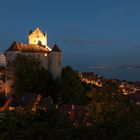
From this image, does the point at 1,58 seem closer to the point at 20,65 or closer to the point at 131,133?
the point at 20,65

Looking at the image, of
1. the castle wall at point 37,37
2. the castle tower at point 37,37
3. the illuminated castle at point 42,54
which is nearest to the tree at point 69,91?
the illuminated castle at point 42,54

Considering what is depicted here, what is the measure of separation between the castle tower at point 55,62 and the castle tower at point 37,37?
8.36 meters

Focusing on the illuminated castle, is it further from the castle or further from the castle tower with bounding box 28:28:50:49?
the castle tower with bounding box 28:28:50:49

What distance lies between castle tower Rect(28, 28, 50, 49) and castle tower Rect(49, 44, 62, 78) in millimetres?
8357

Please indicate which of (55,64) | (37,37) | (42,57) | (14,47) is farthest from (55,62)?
(37,37)

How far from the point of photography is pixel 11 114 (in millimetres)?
9859

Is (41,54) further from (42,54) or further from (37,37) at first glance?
(37,37)

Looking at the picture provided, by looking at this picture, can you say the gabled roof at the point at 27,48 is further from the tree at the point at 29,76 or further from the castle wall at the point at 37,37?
the castle wall at the point at 37,37

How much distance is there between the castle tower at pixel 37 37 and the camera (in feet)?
180

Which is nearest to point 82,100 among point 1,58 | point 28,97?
point 28,97

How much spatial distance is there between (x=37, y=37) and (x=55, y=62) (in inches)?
429

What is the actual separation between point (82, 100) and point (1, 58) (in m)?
27.0

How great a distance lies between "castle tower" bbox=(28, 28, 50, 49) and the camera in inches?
2163

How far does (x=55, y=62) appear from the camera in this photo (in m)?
45.8
